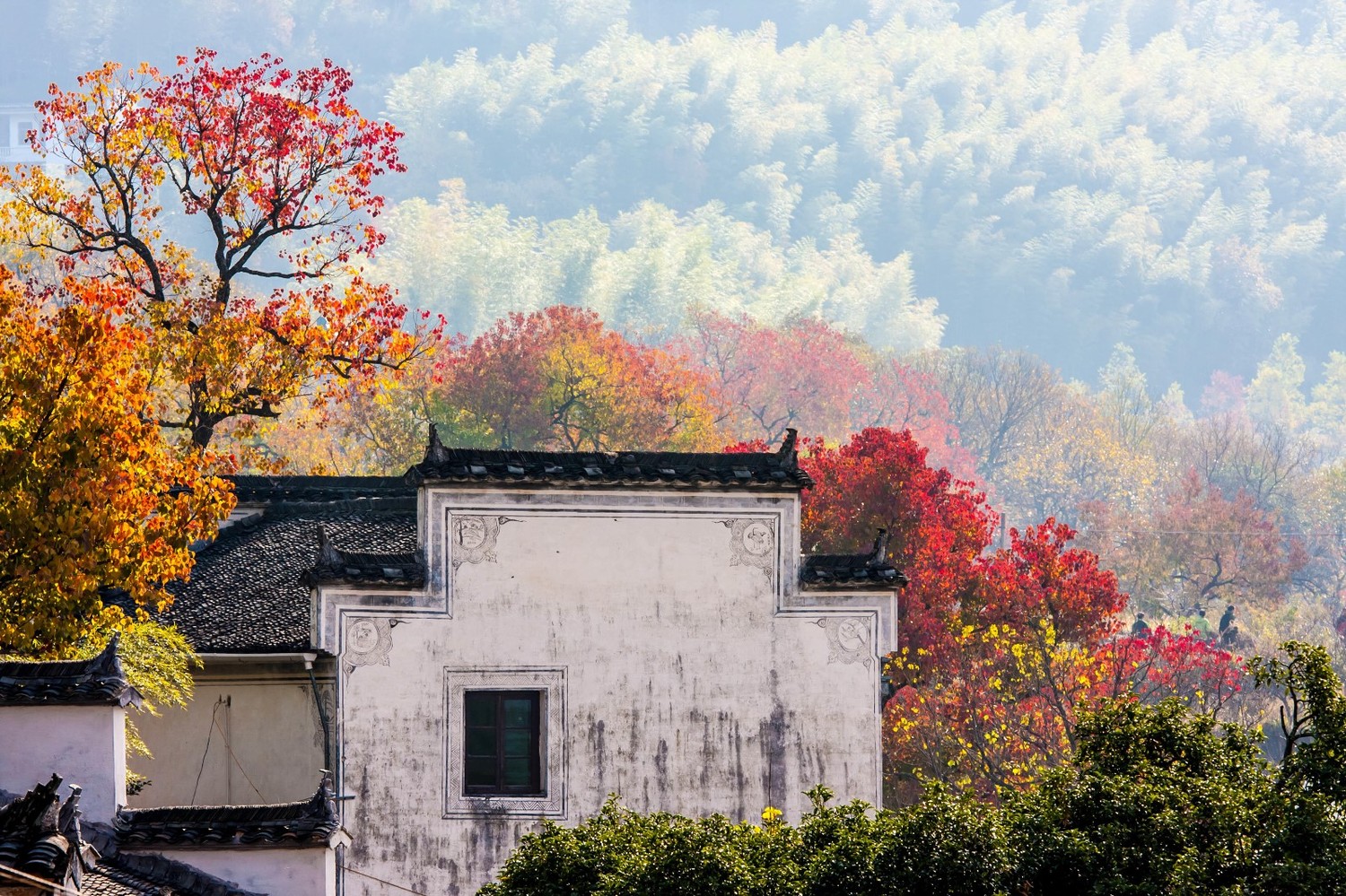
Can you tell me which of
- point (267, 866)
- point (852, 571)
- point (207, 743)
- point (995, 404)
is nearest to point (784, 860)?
point (267, 866)

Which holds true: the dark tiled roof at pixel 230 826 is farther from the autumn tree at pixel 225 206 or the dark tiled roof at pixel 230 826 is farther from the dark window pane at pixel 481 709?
the autumn tree at pixel 225 206

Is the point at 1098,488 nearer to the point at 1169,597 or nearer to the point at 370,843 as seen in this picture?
the point at 1169,597

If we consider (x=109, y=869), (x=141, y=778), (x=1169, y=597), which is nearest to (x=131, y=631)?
(x=141, y=778)

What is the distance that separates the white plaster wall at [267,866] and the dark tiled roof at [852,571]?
8899mm

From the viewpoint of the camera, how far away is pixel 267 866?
17.1 meters

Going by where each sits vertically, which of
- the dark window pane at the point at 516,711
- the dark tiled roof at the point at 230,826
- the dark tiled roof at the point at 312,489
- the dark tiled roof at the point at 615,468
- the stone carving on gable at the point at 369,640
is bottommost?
the dark tiled roof at the point at 230,826

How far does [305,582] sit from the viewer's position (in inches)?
951

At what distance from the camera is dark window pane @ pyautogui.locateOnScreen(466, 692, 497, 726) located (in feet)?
80.3

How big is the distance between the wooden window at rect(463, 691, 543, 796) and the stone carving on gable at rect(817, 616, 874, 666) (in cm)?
350

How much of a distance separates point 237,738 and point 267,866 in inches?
374

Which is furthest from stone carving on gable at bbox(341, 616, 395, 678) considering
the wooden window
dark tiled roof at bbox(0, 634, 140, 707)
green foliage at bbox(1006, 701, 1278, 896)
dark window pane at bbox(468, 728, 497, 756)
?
green foliage at bbox(1006, 701, 1278, 896)

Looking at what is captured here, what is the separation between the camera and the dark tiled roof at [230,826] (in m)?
16.8

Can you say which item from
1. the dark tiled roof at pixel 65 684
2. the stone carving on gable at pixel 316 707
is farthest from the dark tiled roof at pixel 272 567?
the dark tiled roof at pixel 65 684

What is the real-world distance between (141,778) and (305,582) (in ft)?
10.2
